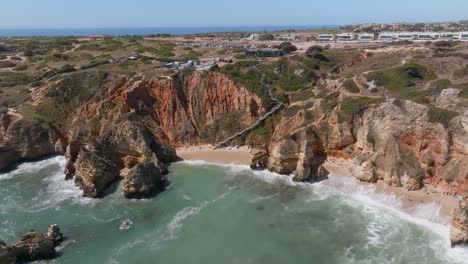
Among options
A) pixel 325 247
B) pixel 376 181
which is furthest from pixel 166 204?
pixel 376 181

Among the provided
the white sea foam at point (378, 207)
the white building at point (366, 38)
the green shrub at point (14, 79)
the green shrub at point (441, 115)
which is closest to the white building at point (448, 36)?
the white building at point (366, 38)

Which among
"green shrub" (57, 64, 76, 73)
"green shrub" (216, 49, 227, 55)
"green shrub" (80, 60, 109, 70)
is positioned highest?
"green shrub" (216, 49, 227, 55)

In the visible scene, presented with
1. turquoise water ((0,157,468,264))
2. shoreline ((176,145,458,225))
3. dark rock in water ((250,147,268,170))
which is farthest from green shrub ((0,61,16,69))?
dark rock in water ((250,147,268,170))

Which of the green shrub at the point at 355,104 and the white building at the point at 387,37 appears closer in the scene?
the green shrub at the point at 355,104

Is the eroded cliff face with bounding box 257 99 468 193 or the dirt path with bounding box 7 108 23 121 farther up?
the dirt path with bounding box 7 108 23 121

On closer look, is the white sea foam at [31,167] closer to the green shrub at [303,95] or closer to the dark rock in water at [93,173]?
the dark rock in water at [93,173]

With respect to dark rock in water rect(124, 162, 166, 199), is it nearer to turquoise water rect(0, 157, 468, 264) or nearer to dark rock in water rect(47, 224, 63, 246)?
turquoise water rect(0, 157, 468, 264)

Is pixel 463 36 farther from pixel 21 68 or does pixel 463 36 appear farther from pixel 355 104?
pixel 21 68
